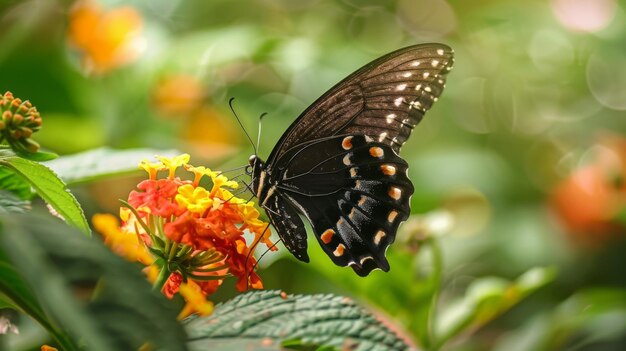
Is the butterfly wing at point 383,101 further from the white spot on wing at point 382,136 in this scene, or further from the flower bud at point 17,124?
the flower bud at point 17,124

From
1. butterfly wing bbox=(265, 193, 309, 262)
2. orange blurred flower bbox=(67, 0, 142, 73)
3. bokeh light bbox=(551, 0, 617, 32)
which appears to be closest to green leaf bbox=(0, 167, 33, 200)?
butterfly wing bbox=(265, 193, 309, 262)

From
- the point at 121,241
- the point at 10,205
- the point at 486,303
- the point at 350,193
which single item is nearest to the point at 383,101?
the point at 350,193

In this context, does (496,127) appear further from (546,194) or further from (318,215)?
(318,215)

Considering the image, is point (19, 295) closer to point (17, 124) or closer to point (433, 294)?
point (17, 124)

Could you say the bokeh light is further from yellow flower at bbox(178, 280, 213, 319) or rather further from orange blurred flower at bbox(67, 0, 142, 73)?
yellow flower at bbox(178, 280, 213, 319)

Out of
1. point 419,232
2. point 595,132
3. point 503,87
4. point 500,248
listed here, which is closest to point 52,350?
point 419,232

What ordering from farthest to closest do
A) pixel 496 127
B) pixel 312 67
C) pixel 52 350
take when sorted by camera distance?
pixel 496 127 → pixel 312 67 → pixel 52 350
